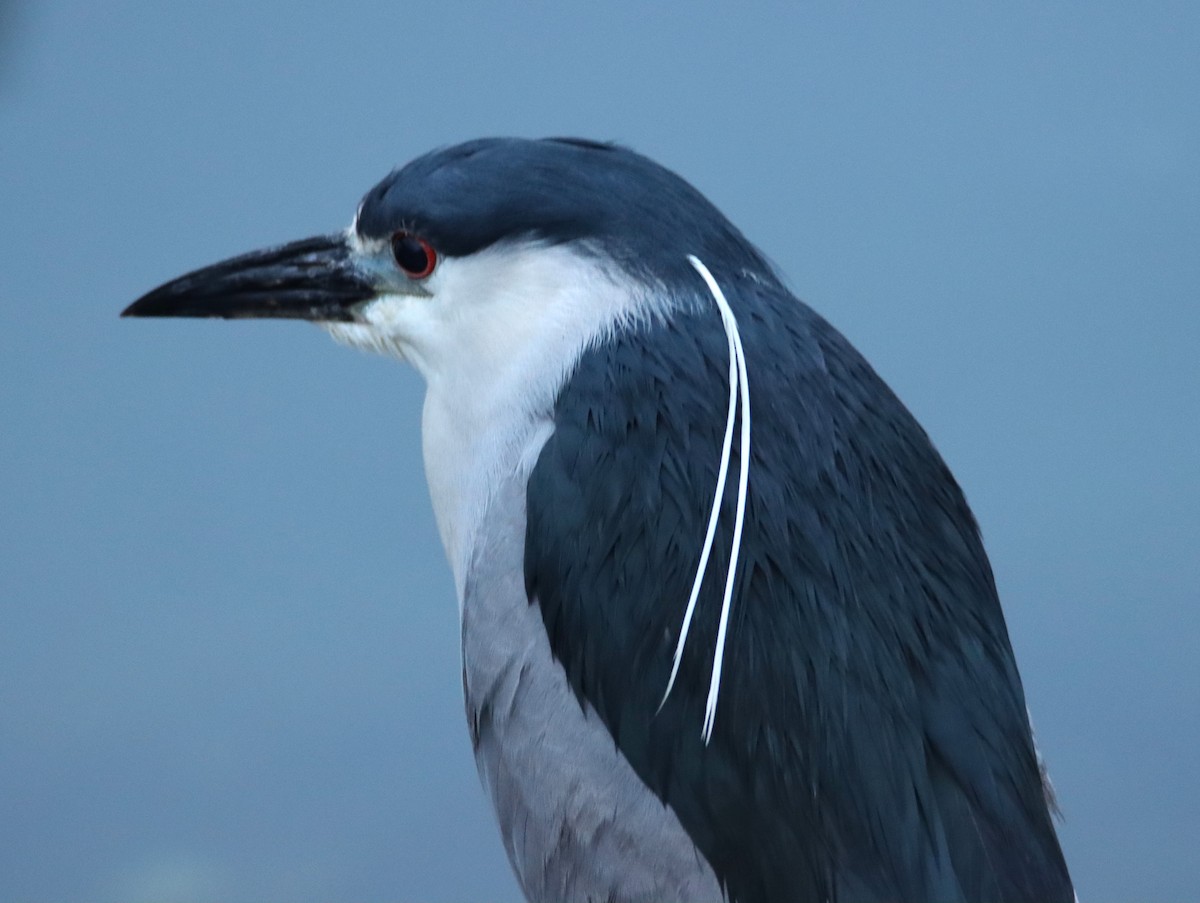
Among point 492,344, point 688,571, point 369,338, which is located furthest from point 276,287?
point 688,571

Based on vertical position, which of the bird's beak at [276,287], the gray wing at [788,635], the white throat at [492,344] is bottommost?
the gray wing at [788,635]

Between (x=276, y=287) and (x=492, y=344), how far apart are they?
24cm

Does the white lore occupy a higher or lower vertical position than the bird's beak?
lower

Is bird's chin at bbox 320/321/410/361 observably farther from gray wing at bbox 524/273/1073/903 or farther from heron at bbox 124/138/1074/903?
gray wing at bbox 524/273/1073/903

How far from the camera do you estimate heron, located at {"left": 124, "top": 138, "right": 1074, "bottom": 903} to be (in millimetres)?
1016

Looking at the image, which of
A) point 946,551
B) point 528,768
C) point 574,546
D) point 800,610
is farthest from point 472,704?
point 946,551

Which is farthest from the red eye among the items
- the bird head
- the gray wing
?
the gray wing

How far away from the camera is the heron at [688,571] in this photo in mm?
1016

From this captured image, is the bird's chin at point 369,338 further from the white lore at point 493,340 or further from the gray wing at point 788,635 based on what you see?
the gray wing at point 788,635

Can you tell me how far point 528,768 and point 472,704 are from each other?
77 millimetres

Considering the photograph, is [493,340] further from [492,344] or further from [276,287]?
[276,287]

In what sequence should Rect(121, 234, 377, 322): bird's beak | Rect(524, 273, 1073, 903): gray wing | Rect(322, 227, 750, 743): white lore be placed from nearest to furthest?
Rect(524, 273, 1073, 903): gray wing < Rect(322, 227, 750, 743): white lore < Rect(121, 234, 377, 322): bird's beak

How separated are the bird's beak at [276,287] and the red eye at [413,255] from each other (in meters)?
0.04

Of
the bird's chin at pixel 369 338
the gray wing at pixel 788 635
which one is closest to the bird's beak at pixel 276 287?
the bird's chin at pixel 369 338
